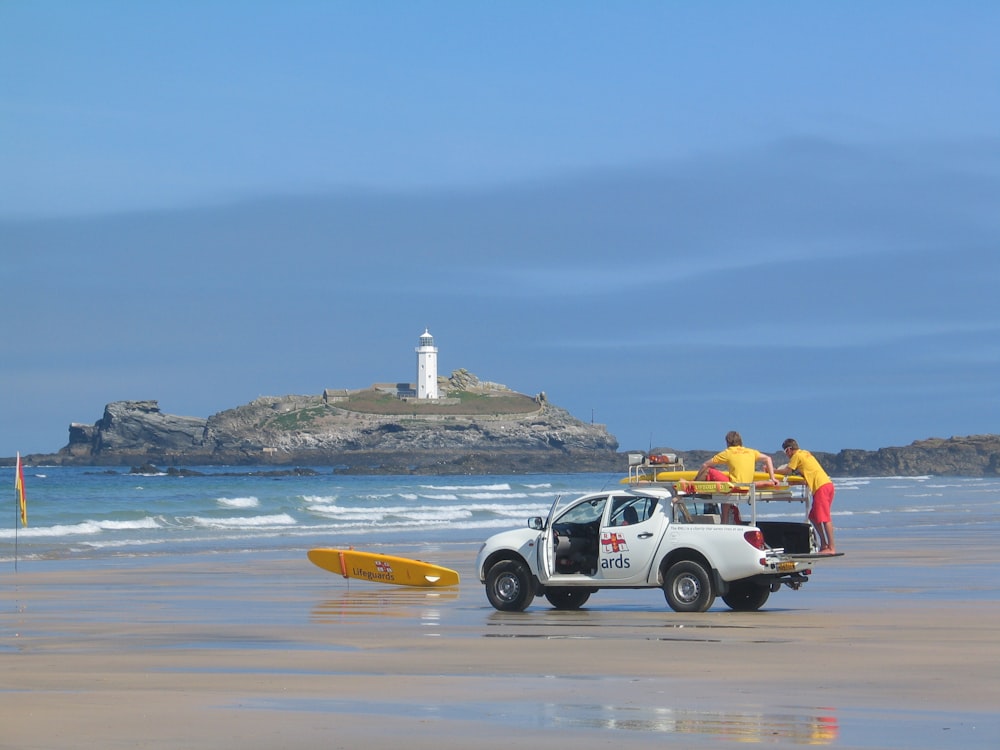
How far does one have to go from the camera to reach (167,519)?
1907 inches

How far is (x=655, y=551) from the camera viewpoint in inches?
733

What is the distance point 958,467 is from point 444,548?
159018 mm

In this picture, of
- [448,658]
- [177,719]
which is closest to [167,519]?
[448,658]

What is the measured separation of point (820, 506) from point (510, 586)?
395 centimetres

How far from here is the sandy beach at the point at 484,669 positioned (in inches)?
383

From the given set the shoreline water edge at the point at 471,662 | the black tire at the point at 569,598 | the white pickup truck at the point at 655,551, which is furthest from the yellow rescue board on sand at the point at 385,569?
the white pickup truck at the point at 655,551

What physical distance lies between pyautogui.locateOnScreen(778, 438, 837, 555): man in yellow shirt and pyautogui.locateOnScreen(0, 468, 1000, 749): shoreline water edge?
867mm

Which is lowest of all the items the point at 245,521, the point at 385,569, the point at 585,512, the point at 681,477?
the point at 385,569

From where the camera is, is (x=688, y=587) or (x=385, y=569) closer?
(x=688, y=587)

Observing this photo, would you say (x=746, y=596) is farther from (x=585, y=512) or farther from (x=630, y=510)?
(x=585, y=512)

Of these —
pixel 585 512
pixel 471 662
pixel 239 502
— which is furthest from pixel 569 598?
pixel 239 502

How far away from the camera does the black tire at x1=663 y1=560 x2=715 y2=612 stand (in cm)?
1827

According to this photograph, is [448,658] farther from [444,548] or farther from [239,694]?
[444,548]

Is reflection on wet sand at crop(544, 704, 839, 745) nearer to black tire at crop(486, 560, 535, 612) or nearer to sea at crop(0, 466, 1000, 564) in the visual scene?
black tire at crop(486, 560, 535, 612)
